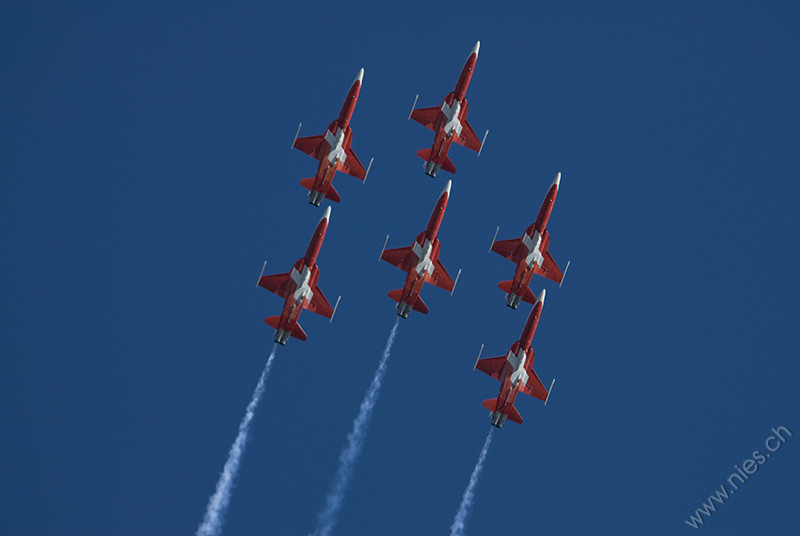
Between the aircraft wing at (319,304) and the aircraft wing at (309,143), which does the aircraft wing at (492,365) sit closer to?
the aircraft wing at (319,304)

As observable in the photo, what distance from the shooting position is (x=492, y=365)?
81.8 m

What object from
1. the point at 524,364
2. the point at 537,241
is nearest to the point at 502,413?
the point at 524,364

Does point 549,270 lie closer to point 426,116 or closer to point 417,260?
point 417,260

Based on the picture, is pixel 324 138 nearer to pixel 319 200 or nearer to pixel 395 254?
pixel 319 200

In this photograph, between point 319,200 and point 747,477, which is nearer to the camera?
point 319,200

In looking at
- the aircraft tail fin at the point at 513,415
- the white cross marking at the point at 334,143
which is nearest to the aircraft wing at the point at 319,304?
the white cross marking at the point at 334,143

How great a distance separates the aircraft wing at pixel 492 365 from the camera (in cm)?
8150

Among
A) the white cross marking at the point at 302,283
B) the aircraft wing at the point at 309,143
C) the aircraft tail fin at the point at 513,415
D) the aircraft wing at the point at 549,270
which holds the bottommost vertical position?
the aircraft tail fin at the point at 513,415

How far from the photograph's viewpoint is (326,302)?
267 feet

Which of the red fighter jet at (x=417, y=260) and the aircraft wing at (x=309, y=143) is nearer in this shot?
the red fighter jet at (x=417, y=260)

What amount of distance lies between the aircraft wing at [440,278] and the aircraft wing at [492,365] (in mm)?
5692

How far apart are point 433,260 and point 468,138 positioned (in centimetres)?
1110

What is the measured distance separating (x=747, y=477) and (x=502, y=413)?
44.2m

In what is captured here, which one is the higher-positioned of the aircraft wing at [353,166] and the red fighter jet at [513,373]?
the aircraft wing at [353,166]
